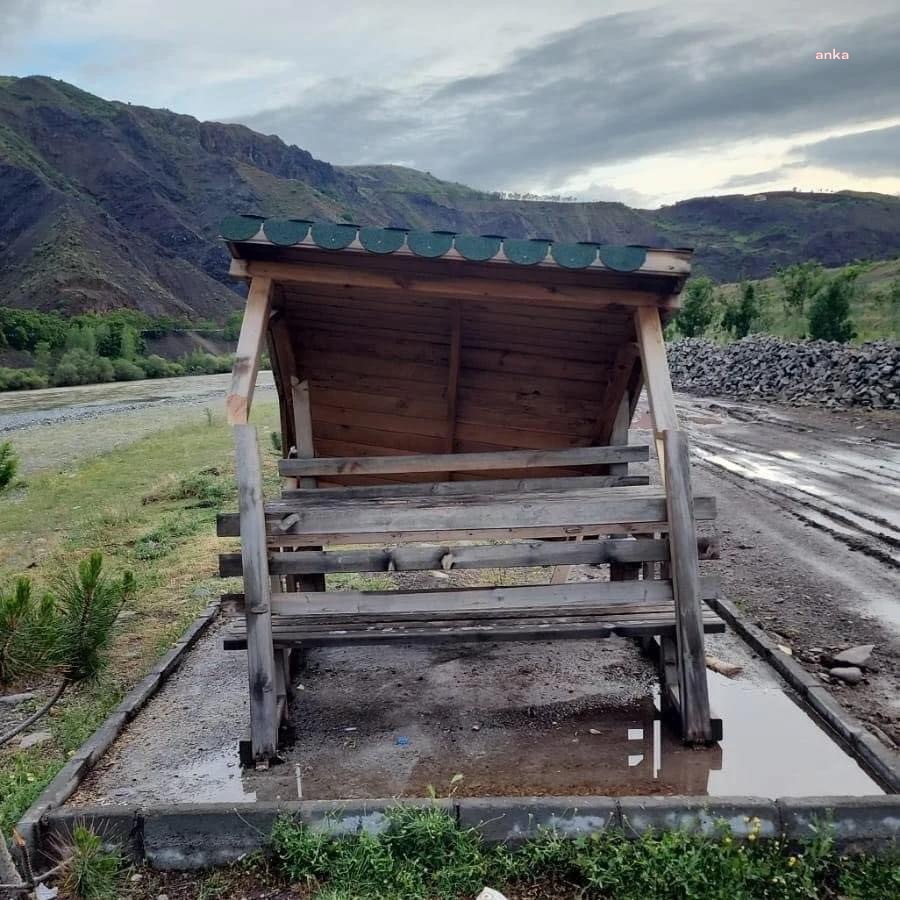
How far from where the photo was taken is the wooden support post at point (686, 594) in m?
3.72

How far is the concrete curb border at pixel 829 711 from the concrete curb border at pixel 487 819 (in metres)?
0.47

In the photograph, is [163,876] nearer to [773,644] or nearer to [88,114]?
[773,644]

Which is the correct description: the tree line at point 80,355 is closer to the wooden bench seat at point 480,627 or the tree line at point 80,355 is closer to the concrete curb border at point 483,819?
the wooden bench seat at point 480,627

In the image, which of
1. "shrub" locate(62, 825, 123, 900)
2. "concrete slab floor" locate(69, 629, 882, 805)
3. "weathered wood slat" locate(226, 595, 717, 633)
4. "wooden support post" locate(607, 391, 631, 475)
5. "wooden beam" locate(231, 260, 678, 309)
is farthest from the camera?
"wooden support post" locate(607, 391, 631, 475)

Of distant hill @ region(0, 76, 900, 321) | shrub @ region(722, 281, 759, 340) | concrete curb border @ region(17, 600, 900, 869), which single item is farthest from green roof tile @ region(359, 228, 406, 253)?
distant hill @ region(0, 76, 900, 321)

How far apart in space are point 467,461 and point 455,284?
71.2 inches

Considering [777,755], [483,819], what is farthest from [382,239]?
[777,755]

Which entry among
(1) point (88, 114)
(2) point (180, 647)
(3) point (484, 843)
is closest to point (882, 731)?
(3) point (484, 843)

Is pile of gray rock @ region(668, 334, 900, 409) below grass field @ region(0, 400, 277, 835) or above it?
above

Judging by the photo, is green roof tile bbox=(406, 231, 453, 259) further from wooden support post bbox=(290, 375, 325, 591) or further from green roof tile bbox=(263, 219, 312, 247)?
wooden support post bbox=(290, 375, 325, 591)

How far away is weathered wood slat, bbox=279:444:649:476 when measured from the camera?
528 cm

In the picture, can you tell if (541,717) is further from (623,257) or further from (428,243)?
(428,243)

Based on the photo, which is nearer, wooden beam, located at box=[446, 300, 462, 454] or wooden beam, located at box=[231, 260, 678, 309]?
wooden beam, located at box=[231, 260, 678, 309]

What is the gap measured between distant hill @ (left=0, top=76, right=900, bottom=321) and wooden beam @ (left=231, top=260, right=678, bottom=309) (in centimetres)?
8178
